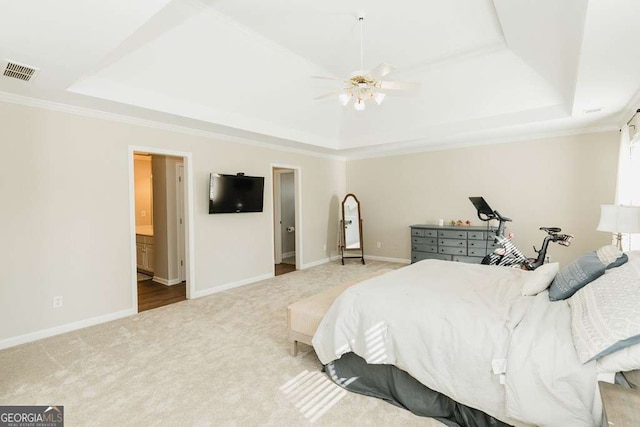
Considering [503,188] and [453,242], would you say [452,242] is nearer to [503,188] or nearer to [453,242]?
[453,242]

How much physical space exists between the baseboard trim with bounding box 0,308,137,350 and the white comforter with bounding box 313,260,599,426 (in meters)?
2.76

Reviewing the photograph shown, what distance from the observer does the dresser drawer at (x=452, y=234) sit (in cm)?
568

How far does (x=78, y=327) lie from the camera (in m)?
3.58

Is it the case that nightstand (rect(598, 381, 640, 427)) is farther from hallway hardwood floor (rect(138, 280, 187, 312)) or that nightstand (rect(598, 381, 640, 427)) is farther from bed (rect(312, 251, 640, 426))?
hallway hardwood floor (rect(138, 280, 187, 312))

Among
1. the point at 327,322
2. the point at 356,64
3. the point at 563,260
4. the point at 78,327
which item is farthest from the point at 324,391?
the point at 563,260

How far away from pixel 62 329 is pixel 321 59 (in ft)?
13.9

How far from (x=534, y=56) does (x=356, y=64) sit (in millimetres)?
1980

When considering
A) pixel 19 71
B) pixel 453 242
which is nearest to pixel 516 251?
pixel 453 242

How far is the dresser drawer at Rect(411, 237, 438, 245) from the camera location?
6.01 meters

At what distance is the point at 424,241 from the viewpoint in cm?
613

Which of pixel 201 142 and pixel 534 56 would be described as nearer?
pixel 534 56

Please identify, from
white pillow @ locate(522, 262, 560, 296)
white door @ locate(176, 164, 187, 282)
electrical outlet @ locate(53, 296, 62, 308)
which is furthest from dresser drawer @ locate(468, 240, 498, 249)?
electrical outlet @ locate(53, 296, 62, 308)

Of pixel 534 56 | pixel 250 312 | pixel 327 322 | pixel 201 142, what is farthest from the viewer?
pixel 201 142

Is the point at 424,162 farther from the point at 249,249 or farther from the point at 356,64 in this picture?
the point at 249,249
